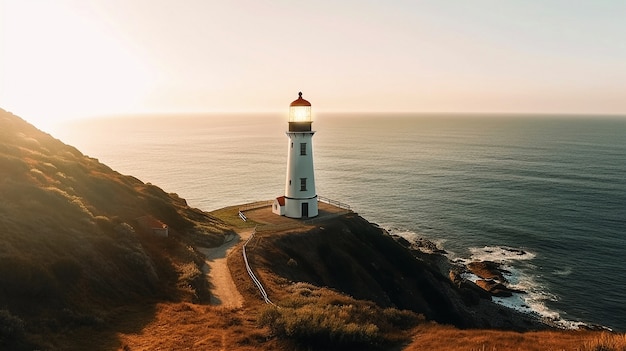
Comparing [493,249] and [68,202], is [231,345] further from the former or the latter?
[493,249]

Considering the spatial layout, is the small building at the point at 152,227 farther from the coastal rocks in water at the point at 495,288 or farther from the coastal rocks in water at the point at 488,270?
the coastal rocks in water at the point at 488,270

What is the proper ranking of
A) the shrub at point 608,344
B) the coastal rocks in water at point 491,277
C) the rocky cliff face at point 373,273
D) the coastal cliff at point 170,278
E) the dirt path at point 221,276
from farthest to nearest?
the coastal rocks in water at point 491,277 → the rocky cliff face at point 373,273 → the dirt path at point 221,276 → the coastal cliff at point 170,278 → the shrub at point 608,344

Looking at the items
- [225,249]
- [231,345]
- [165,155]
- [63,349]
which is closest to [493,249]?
[225,249]

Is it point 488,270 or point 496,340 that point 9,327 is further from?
point 488,270

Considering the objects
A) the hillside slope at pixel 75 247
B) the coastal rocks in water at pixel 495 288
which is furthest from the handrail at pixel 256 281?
the coastal rocks in water at pixel 495 288

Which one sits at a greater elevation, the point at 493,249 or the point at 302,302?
the point at 302,302

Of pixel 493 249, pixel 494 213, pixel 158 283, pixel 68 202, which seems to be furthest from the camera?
pixel 494 213
